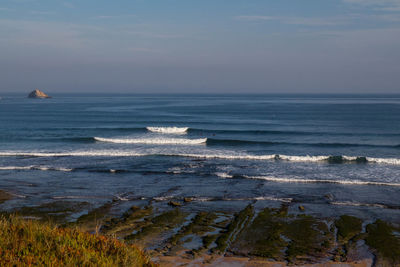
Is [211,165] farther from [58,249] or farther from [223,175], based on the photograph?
[58,249]

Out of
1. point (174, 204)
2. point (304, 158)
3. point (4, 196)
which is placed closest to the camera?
point (174, 204)

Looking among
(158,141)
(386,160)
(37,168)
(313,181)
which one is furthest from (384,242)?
(158,141)

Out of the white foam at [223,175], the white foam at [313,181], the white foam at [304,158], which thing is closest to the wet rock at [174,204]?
the white foam at [223,175]

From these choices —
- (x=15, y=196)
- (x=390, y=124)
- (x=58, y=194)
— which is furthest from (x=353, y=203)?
(x=390, y=124)

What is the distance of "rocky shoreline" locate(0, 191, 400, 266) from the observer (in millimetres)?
11094

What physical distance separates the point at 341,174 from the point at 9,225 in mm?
20367

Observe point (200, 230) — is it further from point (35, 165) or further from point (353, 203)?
point (35, 165)

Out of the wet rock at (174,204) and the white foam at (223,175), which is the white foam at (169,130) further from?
the wet rock at (174,204)

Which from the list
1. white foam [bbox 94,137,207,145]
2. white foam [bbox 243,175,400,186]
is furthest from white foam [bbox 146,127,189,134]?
white foam [bbox 243,175,400,186]

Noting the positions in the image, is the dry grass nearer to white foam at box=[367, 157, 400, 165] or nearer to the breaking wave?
the breaking wave

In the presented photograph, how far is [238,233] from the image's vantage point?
13.2 m

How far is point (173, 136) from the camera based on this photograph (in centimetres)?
4106

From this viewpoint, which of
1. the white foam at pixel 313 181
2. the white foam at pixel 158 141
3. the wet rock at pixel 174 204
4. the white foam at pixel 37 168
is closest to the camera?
the wet rock at pixel 174 204

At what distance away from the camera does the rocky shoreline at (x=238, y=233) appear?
1109 cm
